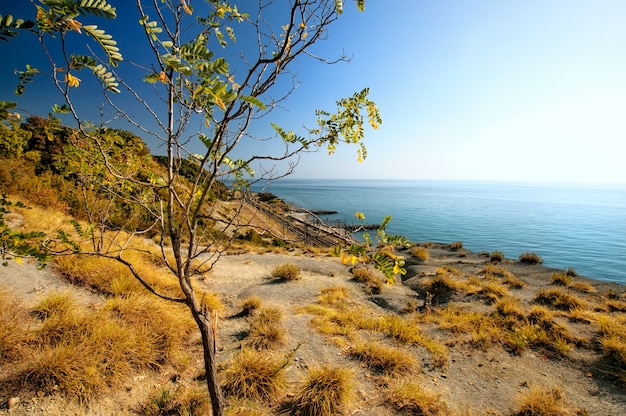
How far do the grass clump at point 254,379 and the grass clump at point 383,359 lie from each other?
5.74 feet

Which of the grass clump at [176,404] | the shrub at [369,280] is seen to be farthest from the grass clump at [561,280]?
the grass clump at [176,404]

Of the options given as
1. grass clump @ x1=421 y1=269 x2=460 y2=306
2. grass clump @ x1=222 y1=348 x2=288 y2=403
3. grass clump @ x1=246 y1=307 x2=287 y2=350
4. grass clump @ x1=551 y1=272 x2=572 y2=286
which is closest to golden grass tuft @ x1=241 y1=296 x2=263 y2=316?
grass clump @ x1=246 y1=307 x2=287 y2=350

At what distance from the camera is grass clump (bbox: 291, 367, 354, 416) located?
12.6ft

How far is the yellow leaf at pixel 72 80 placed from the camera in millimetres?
1434

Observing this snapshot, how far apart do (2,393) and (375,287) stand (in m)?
9.99

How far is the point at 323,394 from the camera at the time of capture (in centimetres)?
397

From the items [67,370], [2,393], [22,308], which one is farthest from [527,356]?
[22,308]

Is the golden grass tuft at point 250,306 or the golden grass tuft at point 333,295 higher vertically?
the golden grass tuft at point 250,306

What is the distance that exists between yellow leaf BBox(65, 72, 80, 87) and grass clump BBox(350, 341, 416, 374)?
590cm

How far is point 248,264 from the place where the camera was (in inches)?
500

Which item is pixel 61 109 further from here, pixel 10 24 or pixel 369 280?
pixel 369 280

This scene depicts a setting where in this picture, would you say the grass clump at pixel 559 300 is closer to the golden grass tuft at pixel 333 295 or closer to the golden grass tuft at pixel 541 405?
the golden grass tuft at pixel 541 405

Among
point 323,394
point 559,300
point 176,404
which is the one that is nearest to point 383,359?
point 323,394

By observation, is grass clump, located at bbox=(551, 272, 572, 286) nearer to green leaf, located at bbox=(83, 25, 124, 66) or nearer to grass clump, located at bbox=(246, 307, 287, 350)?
grass clump, located at bbox=(246, 307, 287, 350)
